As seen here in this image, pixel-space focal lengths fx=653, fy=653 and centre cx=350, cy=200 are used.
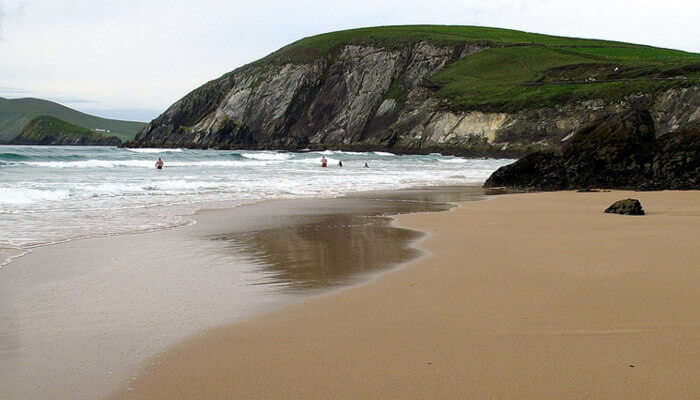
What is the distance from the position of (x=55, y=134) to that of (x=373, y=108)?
4235 inches

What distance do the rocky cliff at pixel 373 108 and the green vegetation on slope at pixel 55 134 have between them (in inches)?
2410

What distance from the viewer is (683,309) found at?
15.2 feet

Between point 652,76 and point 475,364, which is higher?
point 652,76

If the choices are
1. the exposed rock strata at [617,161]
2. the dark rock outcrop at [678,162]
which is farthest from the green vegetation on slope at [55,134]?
the dark rock outcrop at [678,162]

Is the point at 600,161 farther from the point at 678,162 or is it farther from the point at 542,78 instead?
the point at 542,78

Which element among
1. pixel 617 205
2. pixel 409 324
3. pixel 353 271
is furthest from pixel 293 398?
pixel 617 205

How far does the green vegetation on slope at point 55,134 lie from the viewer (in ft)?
527

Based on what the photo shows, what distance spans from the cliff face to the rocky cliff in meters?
0.15

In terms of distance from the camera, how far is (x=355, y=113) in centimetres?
9106

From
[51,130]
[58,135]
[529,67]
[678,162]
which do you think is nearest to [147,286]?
[678,162]

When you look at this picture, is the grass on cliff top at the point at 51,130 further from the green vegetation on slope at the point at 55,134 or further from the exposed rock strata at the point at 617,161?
the exposed rock strata at the point at 617,161

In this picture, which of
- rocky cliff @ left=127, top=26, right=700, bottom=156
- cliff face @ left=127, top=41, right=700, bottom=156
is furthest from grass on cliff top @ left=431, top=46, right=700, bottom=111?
cliff face @ left=127, top=41, right=700, bottom=156

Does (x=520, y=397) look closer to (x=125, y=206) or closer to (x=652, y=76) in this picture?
(x=125, y=206)

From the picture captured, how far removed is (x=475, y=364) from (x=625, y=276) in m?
2.97
